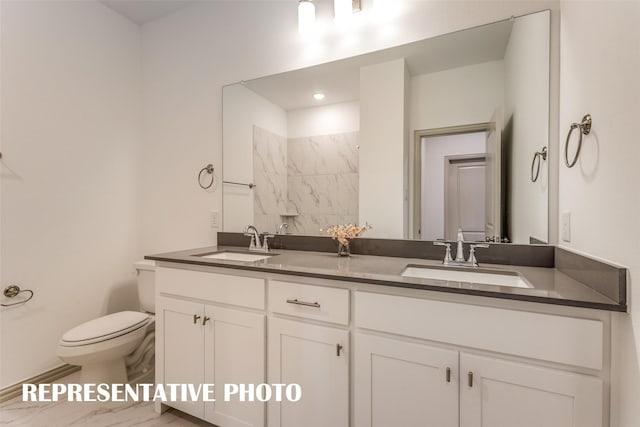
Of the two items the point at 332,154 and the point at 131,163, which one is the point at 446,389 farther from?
the point at 131,163

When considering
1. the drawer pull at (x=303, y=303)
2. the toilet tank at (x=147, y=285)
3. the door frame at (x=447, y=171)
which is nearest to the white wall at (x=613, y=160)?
the door frame at (x=447, y=171)

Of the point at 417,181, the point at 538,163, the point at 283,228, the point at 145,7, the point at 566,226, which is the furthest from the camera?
the point at 145,7

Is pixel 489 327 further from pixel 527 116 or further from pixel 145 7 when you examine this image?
pixel 145 7

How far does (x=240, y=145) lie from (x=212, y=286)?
105 cm

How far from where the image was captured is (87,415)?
1.58 meters

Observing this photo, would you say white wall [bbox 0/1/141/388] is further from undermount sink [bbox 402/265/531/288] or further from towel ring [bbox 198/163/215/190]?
undermount sink [bbox 402/265/531/288]

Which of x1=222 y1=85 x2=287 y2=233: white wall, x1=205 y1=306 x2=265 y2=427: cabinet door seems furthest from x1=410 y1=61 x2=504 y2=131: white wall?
x1=205 y1=306 x2=265 y2=427: cabinet door

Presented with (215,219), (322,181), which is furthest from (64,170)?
(322,181)

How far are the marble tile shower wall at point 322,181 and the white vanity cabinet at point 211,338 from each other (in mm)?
641

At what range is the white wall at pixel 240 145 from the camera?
79.0 inches

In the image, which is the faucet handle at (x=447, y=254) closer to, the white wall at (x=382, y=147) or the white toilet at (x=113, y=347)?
the white wall at (x=382, y=147)

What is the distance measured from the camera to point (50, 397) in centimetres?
174

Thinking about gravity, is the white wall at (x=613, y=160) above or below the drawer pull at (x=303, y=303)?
above

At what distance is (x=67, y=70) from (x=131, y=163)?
71 cm
